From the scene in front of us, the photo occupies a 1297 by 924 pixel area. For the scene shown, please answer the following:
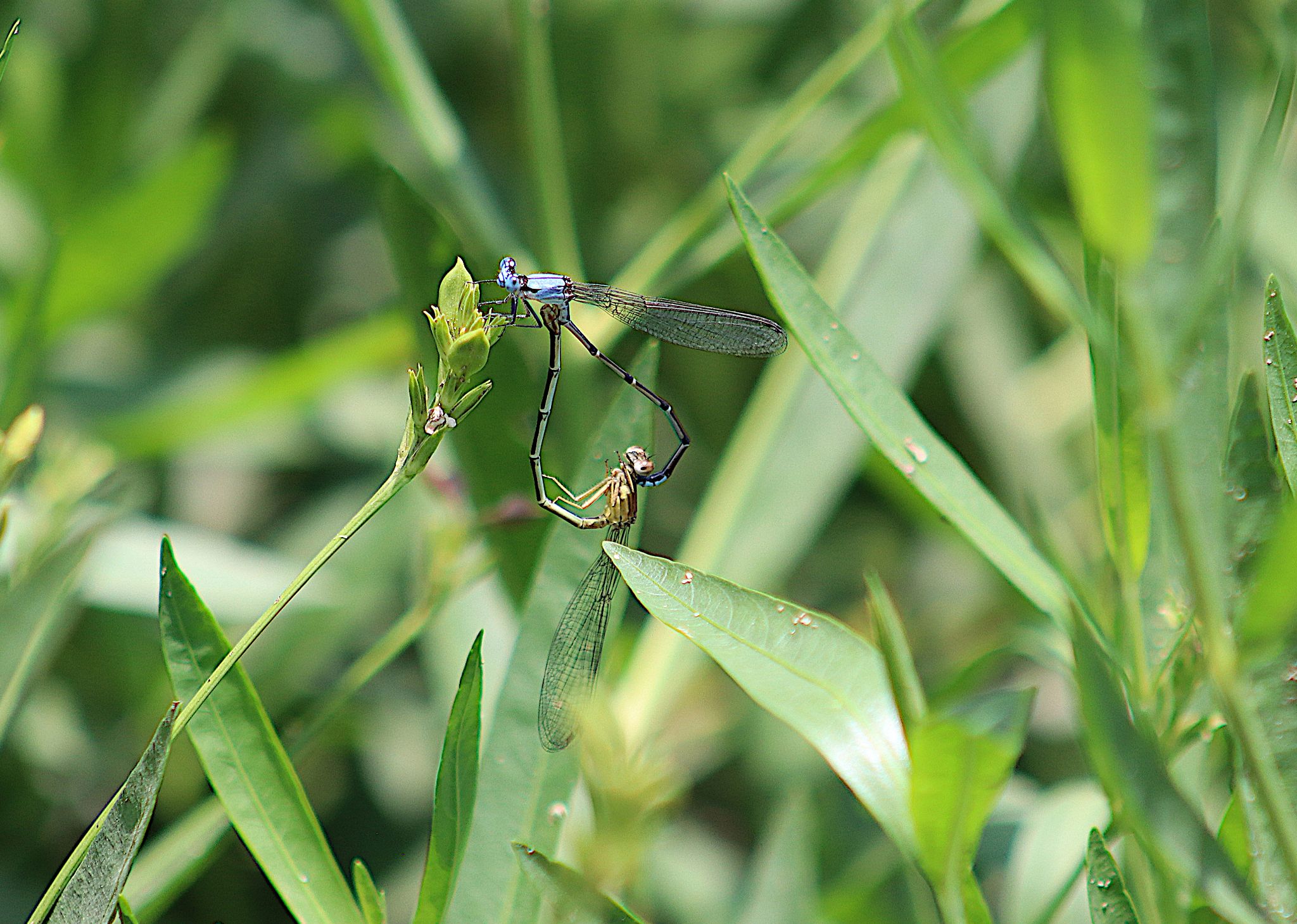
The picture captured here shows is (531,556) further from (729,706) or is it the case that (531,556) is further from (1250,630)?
(729,706)

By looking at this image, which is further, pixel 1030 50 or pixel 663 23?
pixel 663 23

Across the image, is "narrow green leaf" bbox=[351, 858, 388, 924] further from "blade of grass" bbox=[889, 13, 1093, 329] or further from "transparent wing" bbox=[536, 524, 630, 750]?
"blade of grass" bbox=[889, 13, 1093, 329]

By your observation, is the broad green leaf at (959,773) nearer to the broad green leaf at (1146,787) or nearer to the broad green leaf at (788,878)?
the broad green leaf at (1146,787)

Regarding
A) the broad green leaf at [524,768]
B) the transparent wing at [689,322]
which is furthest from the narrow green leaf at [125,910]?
the transparent wing at [689,322]

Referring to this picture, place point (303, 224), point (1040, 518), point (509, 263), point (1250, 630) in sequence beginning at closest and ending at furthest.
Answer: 1. point (1250, 630)
2. point (1040, 518)
3. point (509, 263)
4. point (303, 224)

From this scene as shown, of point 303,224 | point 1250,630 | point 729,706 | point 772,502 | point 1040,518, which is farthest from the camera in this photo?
point 303,224

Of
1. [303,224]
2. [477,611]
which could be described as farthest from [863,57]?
[303,224]

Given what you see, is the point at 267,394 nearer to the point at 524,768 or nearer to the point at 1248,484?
the point at 524,768
